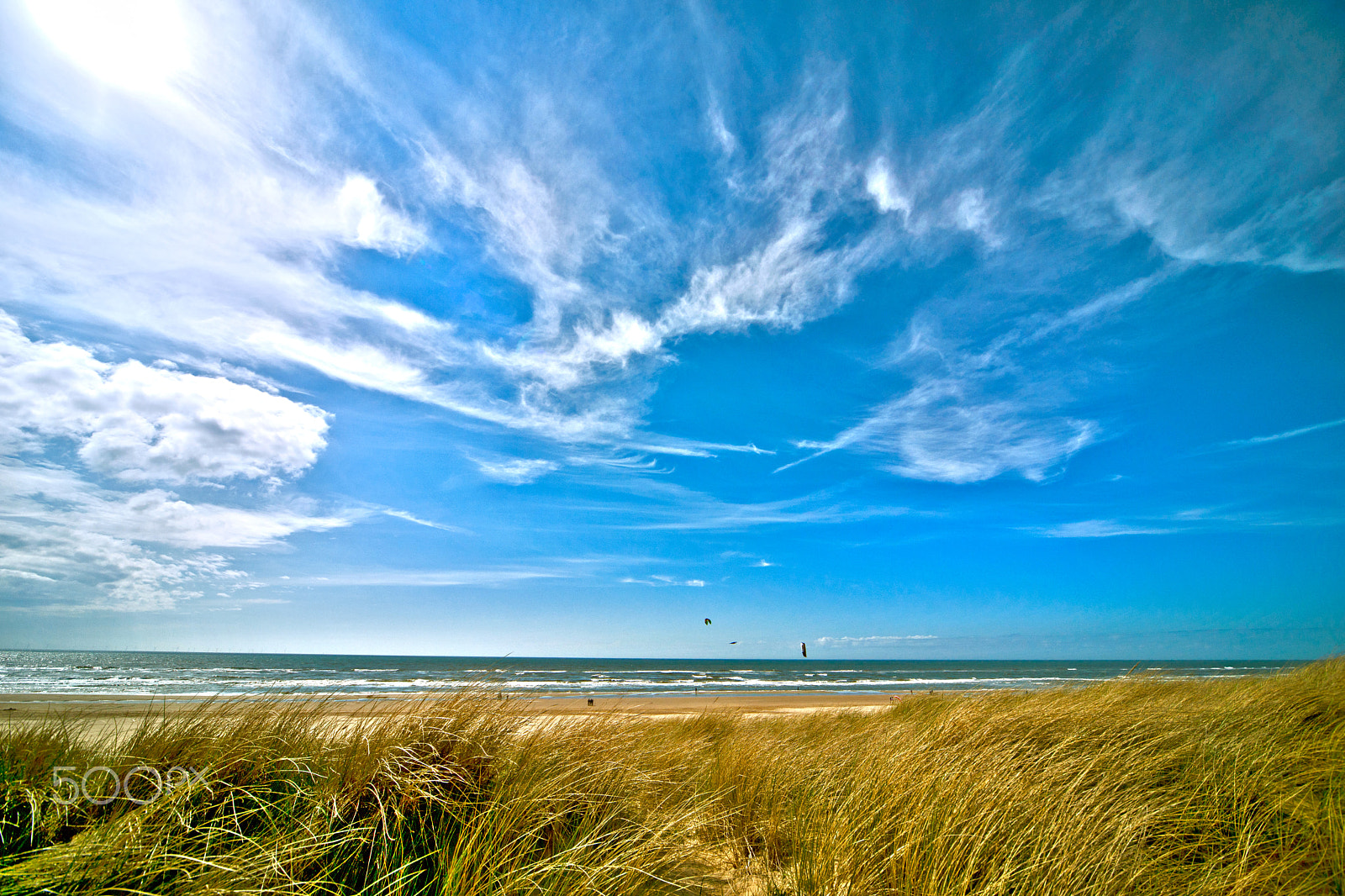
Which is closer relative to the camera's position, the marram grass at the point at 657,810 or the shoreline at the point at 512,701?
the marram grass at the point at 657,810

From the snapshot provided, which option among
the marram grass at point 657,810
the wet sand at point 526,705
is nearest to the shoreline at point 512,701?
the wet sand at point 526,705

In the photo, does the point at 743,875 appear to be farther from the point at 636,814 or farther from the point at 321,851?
the point at 321,851

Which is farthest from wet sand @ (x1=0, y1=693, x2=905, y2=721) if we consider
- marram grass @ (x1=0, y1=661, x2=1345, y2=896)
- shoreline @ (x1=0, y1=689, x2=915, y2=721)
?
marram grass @ (x1=0, y1=661, x2=1345, y2=896)

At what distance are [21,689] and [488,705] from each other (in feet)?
107

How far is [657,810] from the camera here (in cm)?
370

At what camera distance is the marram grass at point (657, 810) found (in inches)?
97.5

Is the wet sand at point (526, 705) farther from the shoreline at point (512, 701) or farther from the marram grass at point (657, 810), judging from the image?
the marram grass at point (657, 810)

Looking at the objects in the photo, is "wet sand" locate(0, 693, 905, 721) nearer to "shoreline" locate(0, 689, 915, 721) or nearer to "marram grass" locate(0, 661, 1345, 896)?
"shoreline" locate(0, 689, 915, 721)

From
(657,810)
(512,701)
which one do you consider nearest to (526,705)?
(512,701)

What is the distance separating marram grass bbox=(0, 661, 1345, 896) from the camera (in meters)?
2.48

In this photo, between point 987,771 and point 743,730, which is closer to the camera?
point 987,771

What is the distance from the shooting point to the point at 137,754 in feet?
11.2

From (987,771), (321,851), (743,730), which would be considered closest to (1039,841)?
(987,771)

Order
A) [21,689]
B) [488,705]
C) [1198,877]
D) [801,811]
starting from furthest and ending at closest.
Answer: [21,689], [488,705], [801,811], [1198,877]
